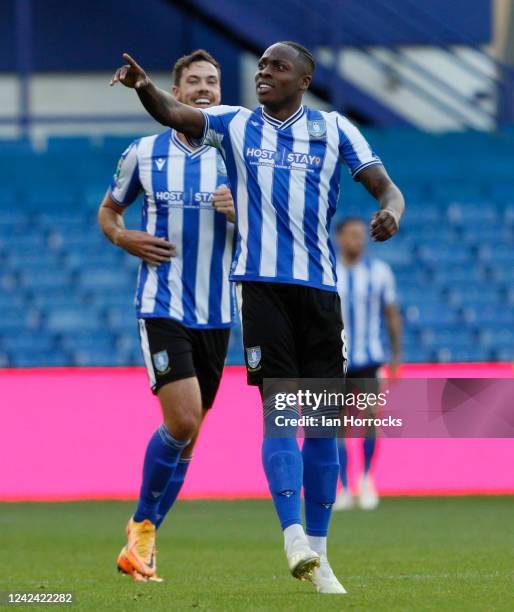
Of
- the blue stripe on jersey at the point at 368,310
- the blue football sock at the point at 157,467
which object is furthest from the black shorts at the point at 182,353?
the blue stripe on jersey at the point at 368,310

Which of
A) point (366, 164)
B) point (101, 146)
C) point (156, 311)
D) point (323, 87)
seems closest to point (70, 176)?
point (101, 146)

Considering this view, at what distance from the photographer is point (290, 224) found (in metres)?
5.31

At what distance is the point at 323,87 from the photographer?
696 inches

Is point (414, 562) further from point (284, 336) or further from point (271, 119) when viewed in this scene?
point (271, 119)

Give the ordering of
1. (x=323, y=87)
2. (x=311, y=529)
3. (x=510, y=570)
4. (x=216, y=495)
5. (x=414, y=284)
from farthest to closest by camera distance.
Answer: (x=323, y=87), (x=414, y=284), (x=216, y=495), (x=510, y=570), (x=311, y=529)

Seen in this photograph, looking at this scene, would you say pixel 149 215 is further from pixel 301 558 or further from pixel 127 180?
pixel 301 558

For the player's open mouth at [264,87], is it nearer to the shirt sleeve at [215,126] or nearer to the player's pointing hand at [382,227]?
the shirt sleeve at [215,126]

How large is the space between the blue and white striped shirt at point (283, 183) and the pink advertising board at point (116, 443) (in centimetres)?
601

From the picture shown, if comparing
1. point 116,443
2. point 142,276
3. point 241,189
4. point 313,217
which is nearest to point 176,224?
point 142,276

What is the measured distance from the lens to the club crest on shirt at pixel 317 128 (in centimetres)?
535

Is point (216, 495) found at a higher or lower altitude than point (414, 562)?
lower

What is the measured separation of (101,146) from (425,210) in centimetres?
366

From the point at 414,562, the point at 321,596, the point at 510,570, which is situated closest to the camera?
the point at 321,596

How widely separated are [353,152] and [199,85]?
4.48ft
